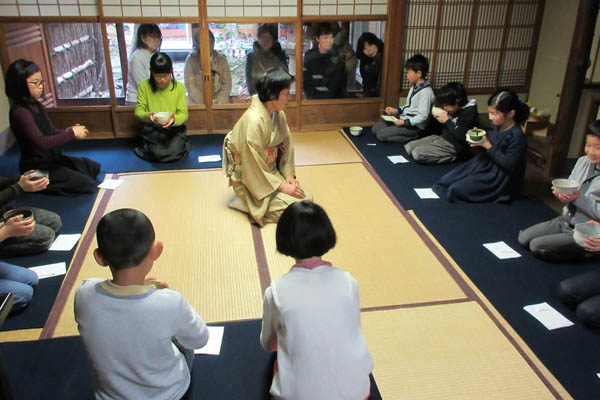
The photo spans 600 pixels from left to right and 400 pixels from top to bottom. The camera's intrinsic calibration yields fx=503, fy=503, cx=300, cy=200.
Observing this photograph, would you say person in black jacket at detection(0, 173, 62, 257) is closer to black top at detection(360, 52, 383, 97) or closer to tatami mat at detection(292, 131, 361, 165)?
tatami mat at detection(292, 131, 361, 165)

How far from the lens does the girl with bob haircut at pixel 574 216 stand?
10.0 ft

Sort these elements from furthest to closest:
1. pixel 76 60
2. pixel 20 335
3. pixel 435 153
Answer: pixel 76 60, pixel 435 153, pixel 20 335

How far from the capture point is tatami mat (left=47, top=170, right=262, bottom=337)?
300cm

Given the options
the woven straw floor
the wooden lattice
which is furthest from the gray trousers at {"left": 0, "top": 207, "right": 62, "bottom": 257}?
the wooden lattice

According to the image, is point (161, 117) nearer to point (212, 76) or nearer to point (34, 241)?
point (212, 76)

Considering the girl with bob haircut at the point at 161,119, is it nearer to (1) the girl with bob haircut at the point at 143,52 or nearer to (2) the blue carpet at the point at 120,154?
(2) the blue carpet at the point at 120,154

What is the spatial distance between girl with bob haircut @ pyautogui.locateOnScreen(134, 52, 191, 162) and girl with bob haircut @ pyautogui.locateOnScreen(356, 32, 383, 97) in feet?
Result: 7.53

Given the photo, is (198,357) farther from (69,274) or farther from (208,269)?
(69,274)

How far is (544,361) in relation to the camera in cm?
256

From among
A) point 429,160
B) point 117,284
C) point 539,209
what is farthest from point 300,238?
point 429,160

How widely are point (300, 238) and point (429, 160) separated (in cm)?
370

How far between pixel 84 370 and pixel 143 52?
431cm

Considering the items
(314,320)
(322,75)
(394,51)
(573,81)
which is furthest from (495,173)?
(314,320)

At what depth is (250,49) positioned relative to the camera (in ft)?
20.0
